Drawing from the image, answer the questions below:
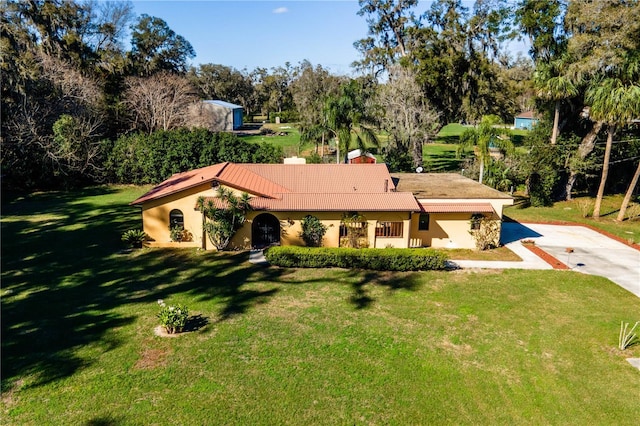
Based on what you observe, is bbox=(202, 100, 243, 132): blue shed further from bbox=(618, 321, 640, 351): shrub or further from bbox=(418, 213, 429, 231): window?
bbox=(618, 321, 640, 351): shrub

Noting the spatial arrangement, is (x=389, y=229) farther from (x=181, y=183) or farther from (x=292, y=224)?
(x=181, y=183)

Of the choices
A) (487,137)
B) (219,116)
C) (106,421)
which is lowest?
(106,421)

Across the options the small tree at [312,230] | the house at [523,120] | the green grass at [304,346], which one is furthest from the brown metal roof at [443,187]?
the house at [523,120]

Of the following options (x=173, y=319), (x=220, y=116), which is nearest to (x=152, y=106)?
(x=220, y=116)

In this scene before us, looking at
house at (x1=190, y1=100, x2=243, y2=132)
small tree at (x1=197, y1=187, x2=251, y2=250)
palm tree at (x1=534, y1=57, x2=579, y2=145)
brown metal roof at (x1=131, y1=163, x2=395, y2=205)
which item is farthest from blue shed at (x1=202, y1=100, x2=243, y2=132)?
palm tree at (x1=534, y1=57, x2=579, y2=145)

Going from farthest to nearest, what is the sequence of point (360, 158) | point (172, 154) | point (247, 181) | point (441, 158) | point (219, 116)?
point (219, 116)
point (441, 158)
point (360, 158)
point (172, 154)
point (247, 181)

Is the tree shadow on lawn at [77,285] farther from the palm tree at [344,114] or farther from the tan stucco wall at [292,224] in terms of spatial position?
the palm tree at [344,114]
